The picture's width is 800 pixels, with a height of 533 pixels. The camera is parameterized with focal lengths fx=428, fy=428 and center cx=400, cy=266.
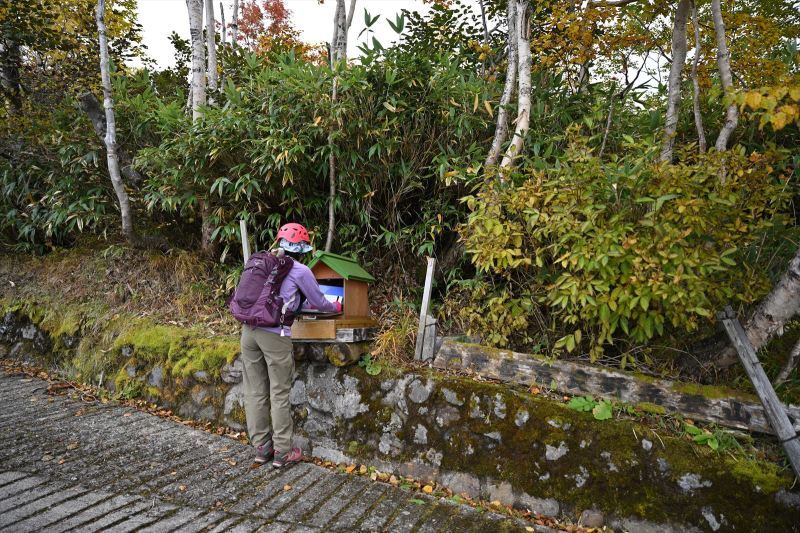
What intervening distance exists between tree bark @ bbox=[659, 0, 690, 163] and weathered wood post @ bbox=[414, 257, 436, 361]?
250 centimetres

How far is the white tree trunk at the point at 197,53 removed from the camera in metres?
6.11

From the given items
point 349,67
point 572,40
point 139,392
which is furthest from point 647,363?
point 139,392

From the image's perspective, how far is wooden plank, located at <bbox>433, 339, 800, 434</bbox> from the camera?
3.09 metres

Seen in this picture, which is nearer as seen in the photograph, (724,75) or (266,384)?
(724,75)

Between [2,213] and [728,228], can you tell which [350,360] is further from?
[2,213]

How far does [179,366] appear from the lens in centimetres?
492

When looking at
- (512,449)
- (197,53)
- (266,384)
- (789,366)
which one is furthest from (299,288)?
(197,53)

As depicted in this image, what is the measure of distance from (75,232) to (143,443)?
5.34m

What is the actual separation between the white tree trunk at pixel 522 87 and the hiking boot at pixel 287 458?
3433mm

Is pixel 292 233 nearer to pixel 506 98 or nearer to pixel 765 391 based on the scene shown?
pixel 506 98

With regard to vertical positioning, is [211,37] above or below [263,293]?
above

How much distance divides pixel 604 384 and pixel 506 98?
3.06 m

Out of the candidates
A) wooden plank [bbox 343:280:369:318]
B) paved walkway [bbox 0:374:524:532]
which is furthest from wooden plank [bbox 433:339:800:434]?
paved walkway [bbox 0:374:524:532]

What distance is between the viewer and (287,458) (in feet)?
12.9
